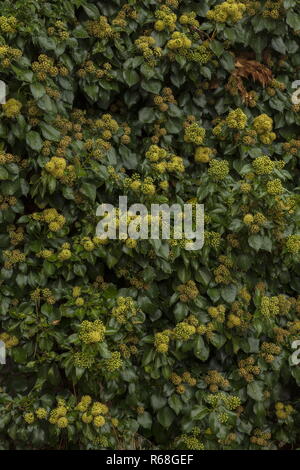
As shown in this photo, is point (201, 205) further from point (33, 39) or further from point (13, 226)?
point (33, 39)

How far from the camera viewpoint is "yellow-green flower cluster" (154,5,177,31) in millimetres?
2639

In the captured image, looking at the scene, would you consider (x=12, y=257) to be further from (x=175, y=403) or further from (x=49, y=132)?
(x=175, y=403)

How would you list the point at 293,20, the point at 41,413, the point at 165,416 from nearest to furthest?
the point at 41,413 → the point at 165,416 → the point at 293,20

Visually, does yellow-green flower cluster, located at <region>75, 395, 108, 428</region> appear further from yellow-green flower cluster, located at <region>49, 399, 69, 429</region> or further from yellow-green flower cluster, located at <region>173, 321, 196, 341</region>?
yellow-green flower cluster, located at <region>173, 321, 196, 341</region>

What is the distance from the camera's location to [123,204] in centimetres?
259

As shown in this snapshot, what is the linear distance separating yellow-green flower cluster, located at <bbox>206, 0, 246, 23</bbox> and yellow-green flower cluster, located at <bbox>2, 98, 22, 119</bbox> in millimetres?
1073

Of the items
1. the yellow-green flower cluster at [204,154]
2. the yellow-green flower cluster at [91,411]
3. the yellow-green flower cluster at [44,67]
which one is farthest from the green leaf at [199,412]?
the yellow-green flower cluster at [44,67]

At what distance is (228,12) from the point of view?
8.81 ft

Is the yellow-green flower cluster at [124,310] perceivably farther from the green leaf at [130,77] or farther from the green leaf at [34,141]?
the green leaf at [130,77]

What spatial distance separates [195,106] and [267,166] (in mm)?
743

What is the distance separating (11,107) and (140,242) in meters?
0.79

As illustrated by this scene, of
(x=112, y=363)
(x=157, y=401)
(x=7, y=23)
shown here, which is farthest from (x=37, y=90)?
(x=157, y=401)

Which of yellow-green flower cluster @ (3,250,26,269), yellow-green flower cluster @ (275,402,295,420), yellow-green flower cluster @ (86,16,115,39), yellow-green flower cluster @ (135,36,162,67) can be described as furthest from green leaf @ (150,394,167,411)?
yellow-green flower cluster @ (86,16,115,39)

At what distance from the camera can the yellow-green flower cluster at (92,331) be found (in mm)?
2234
